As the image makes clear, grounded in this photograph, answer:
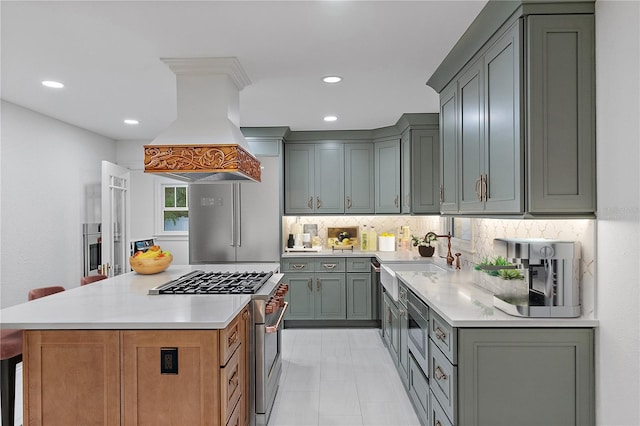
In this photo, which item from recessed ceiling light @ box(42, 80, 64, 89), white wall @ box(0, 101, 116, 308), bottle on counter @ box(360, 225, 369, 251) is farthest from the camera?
bottle on counter @ box(360, 225, 369, 251)

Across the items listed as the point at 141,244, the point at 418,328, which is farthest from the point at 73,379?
the point at 141,244

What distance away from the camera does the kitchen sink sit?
138 inches

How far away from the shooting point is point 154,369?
6.54 ft

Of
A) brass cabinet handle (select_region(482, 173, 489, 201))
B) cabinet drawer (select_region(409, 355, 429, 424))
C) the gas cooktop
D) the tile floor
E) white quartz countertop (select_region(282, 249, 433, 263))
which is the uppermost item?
brass cabinet handle (select_region(482, 173, 489, 201))

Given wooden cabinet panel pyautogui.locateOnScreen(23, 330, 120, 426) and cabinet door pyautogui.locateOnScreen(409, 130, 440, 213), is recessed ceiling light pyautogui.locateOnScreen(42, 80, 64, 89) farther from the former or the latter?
cabinet door pyautogui.locateOnScreen(409, 130, 440, 213)

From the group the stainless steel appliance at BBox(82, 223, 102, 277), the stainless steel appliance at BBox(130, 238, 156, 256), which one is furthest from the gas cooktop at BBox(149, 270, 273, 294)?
the stainless steel appliance at BBox(130, 238, 156, 256)

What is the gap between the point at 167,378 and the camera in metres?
1.99

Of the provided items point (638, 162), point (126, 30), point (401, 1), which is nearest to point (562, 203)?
point (638, 162)

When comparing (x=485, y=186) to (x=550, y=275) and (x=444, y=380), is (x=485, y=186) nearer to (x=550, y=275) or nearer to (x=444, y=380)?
(x=550, y=275)

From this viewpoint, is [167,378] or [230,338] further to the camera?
[230,338]

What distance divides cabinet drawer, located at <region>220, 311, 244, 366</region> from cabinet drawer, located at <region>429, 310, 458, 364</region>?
3.75 ft

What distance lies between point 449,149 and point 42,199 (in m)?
4.18

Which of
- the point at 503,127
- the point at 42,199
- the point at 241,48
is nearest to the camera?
the point at 503,127

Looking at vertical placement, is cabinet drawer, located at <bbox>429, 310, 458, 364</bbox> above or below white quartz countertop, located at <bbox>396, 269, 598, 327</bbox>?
below
